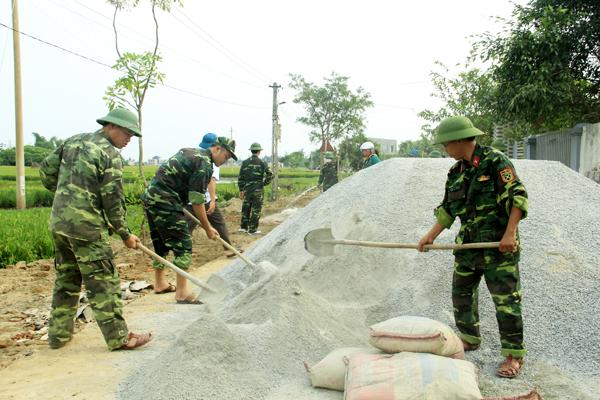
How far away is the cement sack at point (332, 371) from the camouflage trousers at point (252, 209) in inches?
233

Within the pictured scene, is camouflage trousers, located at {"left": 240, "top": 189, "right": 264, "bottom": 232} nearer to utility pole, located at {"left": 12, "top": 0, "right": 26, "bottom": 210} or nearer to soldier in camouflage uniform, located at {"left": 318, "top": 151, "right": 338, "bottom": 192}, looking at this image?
soldier in camouflage uniform, located at {"left": 318, "top": 151, "right": 338, "bottom": 192}

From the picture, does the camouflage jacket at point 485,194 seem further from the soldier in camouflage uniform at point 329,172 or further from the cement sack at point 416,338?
the soldier in camouflage uniform at point 329,172

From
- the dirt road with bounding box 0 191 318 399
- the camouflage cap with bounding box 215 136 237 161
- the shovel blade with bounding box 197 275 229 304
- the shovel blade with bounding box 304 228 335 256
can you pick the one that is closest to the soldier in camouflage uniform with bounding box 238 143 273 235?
the dirt road with bounding box 0 191 318 399

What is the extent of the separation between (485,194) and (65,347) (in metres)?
2.71

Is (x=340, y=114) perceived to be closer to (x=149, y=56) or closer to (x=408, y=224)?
(x=149, y=56)

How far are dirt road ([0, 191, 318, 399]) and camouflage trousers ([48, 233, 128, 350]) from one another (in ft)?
0.40

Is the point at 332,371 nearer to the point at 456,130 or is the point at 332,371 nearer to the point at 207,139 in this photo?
the point at 456,130

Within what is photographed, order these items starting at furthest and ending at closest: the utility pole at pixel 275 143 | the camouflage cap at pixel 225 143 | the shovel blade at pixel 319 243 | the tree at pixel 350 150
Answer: the tree at pixel 350 150
the utility pole at pixel 275 143
the camouflage cap at pixel 225 143
the shovel blade at pixel 319 243

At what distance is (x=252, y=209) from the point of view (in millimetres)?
8438

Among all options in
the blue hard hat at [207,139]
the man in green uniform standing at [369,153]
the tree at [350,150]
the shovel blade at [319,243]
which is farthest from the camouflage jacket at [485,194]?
the tree at [350,150]

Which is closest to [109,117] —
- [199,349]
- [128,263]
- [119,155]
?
[119,155]

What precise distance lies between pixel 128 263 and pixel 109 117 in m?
3.33

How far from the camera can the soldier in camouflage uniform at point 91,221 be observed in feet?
9.75

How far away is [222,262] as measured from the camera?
6340 mm
